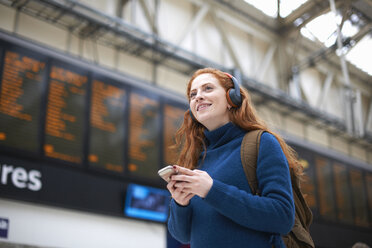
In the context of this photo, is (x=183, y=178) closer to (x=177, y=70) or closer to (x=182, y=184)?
(x=182, y=184)

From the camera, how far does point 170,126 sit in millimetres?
5957

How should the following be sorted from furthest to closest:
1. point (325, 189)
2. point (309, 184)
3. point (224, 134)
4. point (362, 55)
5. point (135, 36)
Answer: point (362, 55) → point (325, 189) → point (309, 184) → point (135, 36) → point (224, 134)

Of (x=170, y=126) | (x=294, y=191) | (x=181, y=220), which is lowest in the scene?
(x=181, y=220)

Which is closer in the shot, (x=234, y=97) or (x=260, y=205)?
(x=260, y=205)

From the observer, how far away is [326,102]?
10516 mm

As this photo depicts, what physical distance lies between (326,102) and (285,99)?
2.49m

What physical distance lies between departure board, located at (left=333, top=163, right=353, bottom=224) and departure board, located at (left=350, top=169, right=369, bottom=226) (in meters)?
0.18

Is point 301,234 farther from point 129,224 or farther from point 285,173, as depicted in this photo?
point 129,224

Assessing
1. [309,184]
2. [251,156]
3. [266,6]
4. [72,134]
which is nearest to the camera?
[251,156]

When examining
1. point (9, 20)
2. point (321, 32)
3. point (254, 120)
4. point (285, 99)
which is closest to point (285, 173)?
point (254, 120)

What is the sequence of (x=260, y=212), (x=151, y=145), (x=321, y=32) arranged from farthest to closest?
1. (x=321, y=32)
2. (x=151, y=145)
3. (x=260, y=212)

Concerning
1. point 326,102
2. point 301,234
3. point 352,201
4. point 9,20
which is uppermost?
point 326,102

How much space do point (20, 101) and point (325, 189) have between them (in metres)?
5.43

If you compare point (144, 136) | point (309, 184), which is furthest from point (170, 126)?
point (309, 184)
